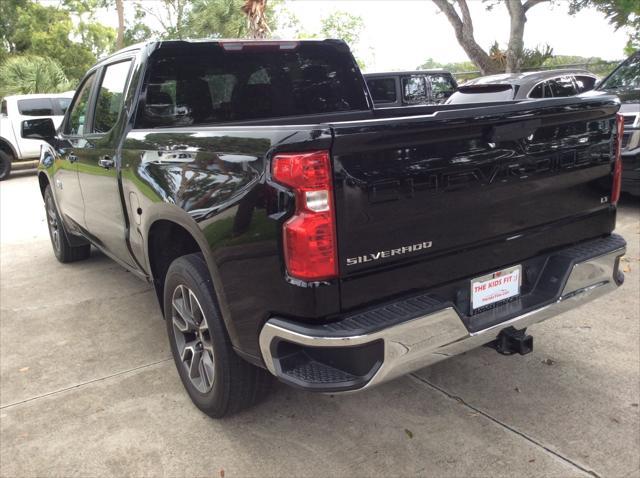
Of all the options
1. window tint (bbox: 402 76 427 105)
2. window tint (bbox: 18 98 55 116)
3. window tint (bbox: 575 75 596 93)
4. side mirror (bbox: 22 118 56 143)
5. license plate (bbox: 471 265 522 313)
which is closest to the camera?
license plate (bbox: 471 265 522 313)

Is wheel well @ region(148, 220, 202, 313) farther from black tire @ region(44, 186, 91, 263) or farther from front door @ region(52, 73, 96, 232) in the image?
black tire @ region(44, 186, 91, 263)

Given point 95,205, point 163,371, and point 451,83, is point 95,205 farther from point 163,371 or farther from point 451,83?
point 451,83

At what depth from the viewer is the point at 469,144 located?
2363 millimetres

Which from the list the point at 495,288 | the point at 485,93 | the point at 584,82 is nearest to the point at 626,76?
the point at 584,82

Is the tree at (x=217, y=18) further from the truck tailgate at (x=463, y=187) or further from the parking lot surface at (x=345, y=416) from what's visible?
the truck tailgate at (x=463, y=187)

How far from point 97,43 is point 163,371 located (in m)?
50.8

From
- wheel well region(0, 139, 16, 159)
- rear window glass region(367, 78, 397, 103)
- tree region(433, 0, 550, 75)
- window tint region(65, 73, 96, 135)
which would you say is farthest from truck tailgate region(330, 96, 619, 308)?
tree region(433, 0, 550, 75)

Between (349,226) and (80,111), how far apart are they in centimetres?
352

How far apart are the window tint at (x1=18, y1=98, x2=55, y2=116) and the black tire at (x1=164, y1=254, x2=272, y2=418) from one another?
13668mm

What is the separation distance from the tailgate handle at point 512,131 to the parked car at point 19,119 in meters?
14.1

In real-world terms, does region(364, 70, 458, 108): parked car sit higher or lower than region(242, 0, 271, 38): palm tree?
lower

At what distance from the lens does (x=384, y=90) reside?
11008mm

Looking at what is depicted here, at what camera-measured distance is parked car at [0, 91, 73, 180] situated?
14.4m

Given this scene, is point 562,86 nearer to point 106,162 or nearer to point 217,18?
point 106,162
